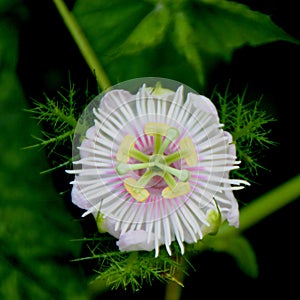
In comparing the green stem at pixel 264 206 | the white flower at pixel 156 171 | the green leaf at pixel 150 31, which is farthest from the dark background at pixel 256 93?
the white flower at pixel 156 171

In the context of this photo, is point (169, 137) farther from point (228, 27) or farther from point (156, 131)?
point (228, 27)

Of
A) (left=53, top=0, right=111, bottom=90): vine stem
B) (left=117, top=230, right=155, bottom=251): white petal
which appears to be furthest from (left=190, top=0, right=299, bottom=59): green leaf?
(left=117, top=230, right=155, bottom=251): white petal

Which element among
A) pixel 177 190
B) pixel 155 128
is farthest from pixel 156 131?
pixel 177 190

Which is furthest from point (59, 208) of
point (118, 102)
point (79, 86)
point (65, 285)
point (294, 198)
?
point (294, 198)

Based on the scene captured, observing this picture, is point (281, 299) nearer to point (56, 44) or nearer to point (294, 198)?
point (294, 198)

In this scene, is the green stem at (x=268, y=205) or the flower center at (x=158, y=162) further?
the green stem at (x=268, y=205)

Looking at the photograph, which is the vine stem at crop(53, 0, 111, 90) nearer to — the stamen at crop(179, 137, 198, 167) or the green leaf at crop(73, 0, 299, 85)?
the green leaf at crop(73, 0, 299, 85)

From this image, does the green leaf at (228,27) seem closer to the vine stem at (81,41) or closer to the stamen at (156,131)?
the vine stem at (81,41)
